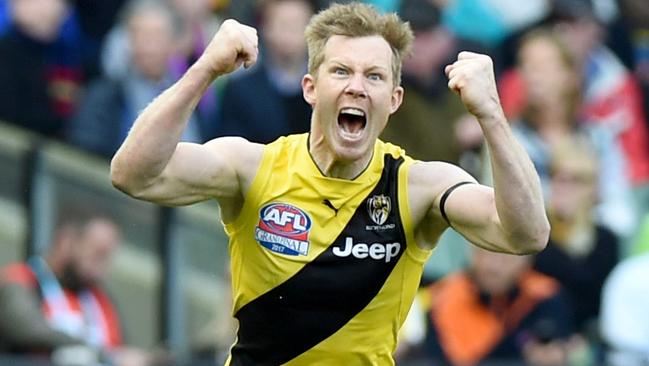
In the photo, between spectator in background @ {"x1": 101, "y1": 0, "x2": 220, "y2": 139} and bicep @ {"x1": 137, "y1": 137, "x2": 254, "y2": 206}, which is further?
spectator in background @ {"x1": 101, "y1": 0, "x2": 220, "y2": 139}

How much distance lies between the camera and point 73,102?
12.1 m

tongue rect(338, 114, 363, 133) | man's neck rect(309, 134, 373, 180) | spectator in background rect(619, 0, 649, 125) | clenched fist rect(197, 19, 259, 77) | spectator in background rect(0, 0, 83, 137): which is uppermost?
spectator in background rect(619, 0, 649, 125)

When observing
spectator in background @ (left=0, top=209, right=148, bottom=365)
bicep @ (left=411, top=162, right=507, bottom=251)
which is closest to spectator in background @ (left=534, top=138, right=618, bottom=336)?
spectator in background @ (left=0, top=209, right=148, bottom=365)

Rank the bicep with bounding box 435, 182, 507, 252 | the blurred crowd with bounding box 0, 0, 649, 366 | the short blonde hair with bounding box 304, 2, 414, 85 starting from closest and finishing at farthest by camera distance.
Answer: the bicep with bounding box 435, 182, 507, 252 → the short blonde hair with bounding box 304, 2, 414, 85 → the blurred crowd with bounding box 0, 0, 649, 366

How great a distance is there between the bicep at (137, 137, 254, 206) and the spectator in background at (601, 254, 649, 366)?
5681mm

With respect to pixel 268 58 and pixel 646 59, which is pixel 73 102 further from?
pixel 646 59

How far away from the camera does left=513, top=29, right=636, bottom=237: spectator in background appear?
12.6m

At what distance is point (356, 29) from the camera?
21.4ft

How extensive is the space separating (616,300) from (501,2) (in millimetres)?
2808

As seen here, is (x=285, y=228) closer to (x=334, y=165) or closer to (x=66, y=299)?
(x=334, y=165)

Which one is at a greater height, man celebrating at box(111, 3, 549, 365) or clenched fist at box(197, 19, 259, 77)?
clenched fist at box(197, 19, 259, 77)

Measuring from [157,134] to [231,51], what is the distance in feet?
1.34

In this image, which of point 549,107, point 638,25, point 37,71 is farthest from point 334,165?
point 638,25

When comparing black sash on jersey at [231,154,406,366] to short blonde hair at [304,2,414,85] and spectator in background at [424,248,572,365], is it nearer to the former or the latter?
short blonde hair at [304,2,414,85]
